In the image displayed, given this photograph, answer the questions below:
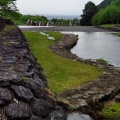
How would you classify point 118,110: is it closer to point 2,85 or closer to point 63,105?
point 63,105

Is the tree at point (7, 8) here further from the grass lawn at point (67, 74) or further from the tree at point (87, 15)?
the tree at point (87, 15)

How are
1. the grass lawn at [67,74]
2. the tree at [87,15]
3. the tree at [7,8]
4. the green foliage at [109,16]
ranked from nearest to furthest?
the grass lawn at [67,74] → the tree at [7,8] → the green foliage at [109,16] → the tree at [87,15]

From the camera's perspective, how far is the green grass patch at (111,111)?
9.08 metres

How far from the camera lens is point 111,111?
9.52m

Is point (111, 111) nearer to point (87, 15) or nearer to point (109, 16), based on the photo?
point (109, 16)

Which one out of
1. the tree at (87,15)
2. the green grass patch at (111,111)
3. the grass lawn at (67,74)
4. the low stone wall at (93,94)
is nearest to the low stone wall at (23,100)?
the low stone wall at (93,94)

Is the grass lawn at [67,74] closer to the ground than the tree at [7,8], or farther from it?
closer to the ground

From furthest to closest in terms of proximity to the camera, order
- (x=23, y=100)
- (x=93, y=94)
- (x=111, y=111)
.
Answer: (x=93, y=94) → (x=111, y=111) → (x=23, y=100)

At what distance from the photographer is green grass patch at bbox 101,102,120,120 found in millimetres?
9078

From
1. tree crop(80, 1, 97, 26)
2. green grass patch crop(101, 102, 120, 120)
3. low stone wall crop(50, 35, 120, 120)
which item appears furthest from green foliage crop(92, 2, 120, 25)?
green grass patch crop(101, 102, 120, 120)

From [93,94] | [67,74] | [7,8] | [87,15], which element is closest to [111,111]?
[93,94]

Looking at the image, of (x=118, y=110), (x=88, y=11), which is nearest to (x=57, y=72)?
(x=118, y=110)

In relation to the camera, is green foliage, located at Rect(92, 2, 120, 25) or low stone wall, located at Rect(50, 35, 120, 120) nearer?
low stone wall, located at Rect(50, 35, 120, 120)

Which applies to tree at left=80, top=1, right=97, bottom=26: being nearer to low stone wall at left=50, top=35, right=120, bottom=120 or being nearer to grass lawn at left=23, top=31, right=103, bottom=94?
grass lawn at left=23, top=31, right=103, bottom=94
